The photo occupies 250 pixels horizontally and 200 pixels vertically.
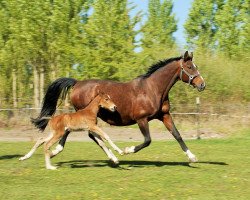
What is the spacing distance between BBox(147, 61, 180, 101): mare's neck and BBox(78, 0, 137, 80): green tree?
17265 mm

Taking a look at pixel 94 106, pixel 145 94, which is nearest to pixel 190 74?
pixel 145 94

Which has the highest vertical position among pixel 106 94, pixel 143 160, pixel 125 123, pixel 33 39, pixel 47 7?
pixel 47 7

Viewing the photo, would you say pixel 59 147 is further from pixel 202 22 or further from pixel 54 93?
pixel 202 22

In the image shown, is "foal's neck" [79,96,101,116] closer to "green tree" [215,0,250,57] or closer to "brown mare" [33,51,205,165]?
"brown mare" [33,51,205,165]

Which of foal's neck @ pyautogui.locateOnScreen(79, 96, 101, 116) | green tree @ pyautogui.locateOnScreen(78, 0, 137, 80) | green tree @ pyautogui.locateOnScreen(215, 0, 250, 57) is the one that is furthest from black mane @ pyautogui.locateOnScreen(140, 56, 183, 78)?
green tree @ pyautogui.locateOnScreen(215, 0, 250, 57)

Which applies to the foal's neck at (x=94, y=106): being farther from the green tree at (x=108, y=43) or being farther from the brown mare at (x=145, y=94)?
the green tree at (x=108, y=43)

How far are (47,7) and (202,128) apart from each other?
14.9 m

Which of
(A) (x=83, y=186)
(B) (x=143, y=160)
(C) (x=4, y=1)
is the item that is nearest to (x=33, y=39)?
(C) (x=4, y=1)

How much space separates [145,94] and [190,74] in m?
1.15

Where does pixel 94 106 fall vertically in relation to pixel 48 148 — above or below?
above

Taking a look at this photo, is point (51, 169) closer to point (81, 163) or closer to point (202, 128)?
point (81, 163)

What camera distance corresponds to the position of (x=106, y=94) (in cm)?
1092

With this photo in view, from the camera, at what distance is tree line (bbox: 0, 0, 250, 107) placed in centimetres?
2809

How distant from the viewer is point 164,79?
1121 centimetres
